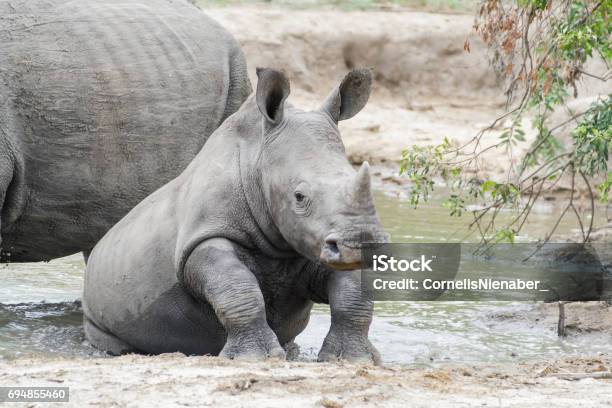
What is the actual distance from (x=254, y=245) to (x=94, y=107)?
1870 mm

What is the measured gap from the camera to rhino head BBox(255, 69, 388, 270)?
5023 mm

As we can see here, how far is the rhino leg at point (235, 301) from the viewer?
5422 mm

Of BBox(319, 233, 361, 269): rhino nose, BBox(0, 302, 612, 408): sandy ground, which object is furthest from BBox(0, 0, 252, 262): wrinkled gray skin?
BBox(319, 233, 361, 269): rhino nose

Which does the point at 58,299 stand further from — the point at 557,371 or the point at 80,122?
the point at 557,371

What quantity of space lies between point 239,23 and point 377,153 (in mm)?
4474

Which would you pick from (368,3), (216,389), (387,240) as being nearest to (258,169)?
(387,240)

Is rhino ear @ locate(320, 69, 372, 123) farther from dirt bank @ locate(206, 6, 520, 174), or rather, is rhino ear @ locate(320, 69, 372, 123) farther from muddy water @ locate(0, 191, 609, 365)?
dirt bank @ locate(206, 6, 520, 174)

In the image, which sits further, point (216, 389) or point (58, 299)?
point (58, 299)

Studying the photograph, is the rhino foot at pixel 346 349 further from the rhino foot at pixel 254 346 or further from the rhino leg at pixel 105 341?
the rhino leg at pixel 105 341

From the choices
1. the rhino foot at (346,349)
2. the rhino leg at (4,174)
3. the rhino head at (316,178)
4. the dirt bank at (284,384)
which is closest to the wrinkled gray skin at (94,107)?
the rhino leg at (4,174)

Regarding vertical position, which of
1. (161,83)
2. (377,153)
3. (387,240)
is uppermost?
(161,83)

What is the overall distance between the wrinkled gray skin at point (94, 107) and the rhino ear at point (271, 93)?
1796mm

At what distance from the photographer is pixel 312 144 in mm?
5566

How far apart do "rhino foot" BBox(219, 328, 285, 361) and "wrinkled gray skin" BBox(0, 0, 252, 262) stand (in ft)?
7.14
